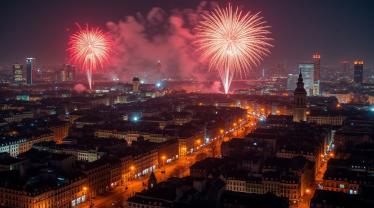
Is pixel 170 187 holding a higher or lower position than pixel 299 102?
lower

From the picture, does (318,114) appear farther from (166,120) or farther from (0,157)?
(0,157)

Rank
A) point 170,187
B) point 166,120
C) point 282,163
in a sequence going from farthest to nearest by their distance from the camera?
point 166,120 < point 282,163 < point 170,187

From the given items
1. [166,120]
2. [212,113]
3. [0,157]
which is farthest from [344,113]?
[0,157]

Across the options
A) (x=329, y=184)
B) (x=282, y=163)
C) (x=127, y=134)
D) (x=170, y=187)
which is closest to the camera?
(x=170, y=187)

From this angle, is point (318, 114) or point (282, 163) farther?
point (318, 114)

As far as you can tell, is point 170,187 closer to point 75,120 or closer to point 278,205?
point 278,205

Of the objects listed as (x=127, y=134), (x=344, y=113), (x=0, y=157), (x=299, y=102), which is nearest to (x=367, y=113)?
(x=344, y=113)

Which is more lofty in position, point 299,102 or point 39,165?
point 299,102

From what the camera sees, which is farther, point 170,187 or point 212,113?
point 212,113

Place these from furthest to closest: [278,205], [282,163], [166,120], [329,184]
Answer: [166,120], [282,163], [329,184], [278,205]
